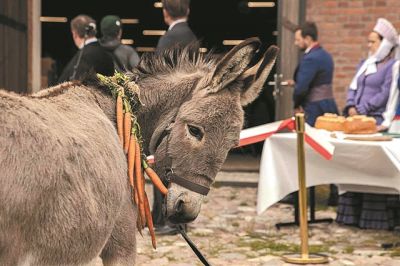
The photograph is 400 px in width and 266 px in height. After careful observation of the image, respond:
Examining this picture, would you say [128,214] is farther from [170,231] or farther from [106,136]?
[170,231]

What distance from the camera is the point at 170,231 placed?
805 centimetres

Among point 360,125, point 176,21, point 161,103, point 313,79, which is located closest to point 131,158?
point 161,103

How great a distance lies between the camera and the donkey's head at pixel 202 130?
2.92 metres

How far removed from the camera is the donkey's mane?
3180mm

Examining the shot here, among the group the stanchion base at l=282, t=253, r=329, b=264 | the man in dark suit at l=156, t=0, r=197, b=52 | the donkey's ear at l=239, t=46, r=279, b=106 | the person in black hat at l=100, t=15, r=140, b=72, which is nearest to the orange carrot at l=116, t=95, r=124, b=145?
the donkey's ear at l=239, t=46, r=279, b=106

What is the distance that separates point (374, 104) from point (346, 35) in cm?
274

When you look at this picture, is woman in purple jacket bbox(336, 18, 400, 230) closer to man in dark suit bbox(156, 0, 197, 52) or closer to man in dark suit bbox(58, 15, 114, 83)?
man in dark suit bbox(156, 0, 197, 52)

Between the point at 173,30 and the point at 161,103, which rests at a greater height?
the point at 173,30

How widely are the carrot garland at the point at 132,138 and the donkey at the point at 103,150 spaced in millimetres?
36

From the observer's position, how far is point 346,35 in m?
11.6

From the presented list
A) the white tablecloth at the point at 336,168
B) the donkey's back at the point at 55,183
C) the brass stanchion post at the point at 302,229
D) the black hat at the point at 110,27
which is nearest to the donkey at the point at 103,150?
the donkey's back at the point at 55,183

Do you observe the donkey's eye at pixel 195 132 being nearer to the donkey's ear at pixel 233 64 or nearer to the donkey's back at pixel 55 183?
the donkey's ear at pixel 233 64

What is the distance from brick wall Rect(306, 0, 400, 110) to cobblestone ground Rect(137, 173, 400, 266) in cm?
245

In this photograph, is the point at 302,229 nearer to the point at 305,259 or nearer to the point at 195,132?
the point at 305,259
